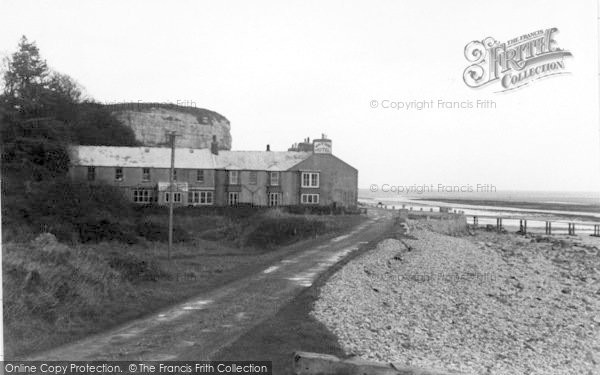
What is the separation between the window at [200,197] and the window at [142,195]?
Answer: 14.2ft

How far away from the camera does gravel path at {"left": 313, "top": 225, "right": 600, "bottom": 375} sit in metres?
12.1

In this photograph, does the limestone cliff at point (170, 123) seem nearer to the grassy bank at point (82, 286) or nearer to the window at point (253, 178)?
the window at point (253, 178)

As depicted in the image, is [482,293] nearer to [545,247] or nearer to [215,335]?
[215,335]

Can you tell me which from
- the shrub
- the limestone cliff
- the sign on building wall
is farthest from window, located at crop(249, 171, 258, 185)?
the limestone cliff

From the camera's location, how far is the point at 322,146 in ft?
191

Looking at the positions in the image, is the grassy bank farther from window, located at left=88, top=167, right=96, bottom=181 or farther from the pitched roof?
window, located at left=88, top=167, right=96, bottom=181

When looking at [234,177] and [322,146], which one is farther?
[322,146]

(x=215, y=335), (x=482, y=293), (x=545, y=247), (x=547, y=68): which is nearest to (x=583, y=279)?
(x=482, y=293)

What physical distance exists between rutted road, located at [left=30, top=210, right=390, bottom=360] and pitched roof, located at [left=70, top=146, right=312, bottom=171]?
1436 inches

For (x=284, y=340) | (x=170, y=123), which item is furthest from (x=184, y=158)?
(x=170, y=123)

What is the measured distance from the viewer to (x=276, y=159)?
5950 cm

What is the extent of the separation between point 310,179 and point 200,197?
12761 millimetres

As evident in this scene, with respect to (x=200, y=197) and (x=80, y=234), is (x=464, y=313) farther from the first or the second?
(x=200, y=197)

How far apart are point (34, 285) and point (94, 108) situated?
7143 centimetres
